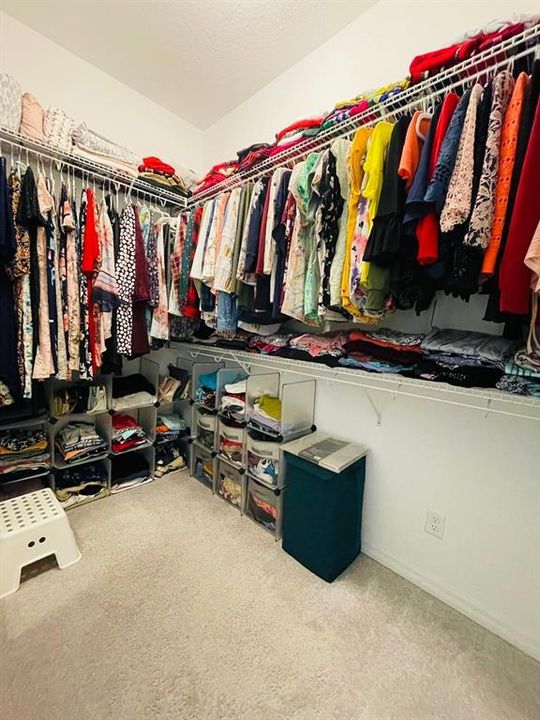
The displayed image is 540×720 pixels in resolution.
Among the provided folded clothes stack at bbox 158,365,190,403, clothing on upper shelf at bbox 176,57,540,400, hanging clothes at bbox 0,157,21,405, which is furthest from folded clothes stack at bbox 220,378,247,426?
hanging clothes at bbox 0,157,21,405

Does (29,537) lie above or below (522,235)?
below

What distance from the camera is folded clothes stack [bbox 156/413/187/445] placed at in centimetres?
236

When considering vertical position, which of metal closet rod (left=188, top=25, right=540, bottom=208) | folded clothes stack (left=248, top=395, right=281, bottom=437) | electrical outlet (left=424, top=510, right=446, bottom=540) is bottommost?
electrical outlet (left=424, top=510, right=446, bottom=540)

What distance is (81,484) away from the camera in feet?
6.54

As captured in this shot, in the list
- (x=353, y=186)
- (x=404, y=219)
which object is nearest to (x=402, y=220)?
(x=404, y=219)

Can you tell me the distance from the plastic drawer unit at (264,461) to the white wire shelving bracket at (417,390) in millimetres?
498

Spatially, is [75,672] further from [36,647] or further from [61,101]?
[61,101]

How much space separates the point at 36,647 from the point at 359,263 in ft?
5.94

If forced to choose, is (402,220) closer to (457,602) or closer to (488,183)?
(488,183)

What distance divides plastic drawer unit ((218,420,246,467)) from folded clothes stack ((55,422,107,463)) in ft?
2.54

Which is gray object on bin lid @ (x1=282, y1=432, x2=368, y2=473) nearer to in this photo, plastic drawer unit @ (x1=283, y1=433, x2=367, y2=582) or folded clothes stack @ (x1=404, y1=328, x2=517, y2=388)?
plastic drawer unit @ (x1=283, y1=433, x2=367, y2=582)

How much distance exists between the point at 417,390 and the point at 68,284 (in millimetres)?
1801

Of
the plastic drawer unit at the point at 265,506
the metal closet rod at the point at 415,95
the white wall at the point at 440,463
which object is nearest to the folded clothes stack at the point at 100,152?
the metal closet rod at the point at 415,95

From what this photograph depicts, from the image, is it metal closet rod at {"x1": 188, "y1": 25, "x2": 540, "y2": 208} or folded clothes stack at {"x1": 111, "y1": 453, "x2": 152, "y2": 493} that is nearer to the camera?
metal closet rod at {"x1": 188, "y1": 25, "x2": 540, "y2": 208}
